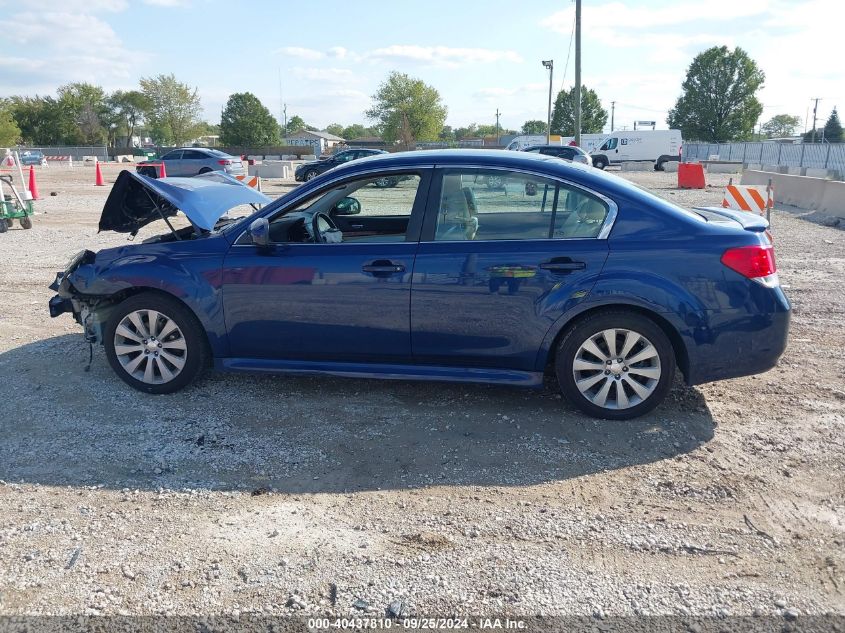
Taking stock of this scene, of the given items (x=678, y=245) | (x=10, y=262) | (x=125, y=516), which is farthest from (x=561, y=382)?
(x=10, y=262)

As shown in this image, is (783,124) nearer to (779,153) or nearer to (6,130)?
(779,153)

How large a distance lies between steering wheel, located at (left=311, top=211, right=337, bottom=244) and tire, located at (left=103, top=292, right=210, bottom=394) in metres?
1.06

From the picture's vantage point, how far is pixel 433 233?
4.50 metres

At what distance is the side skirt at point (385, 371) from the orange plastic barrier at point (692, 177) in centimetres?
2424

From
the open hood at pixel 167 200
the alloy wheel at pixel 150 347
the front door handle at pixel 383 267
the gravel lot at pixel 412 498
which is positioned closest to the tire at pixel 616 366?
the gravel lot at pixel 412 498

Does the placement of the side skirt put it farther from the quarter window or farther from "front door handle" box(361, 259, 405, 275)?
the quarter window

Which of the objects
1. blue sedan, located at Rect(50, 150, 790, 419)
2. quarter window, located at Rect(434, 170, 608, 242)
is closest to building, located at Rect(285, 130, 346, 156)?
blue sedan, located at Rect(50, 150, 790, 419)

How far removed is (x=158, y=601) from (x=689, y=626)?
7.15 feet

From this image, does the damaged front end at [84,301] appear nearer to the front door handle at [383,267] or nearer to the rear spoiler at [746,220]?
the front door handle at [383,267]

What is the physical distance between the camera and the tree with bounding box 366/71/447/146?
279 feet

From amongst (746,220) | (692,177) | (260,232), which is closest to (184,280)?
(260,232)

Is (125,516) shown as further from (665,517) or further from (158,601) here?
(665,517)

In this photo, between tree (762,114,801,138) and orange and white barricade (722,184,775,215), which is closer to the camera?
orange and white barricade (722,184,775,215)

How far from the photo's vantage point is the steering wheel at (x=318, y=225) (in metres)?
4.90
